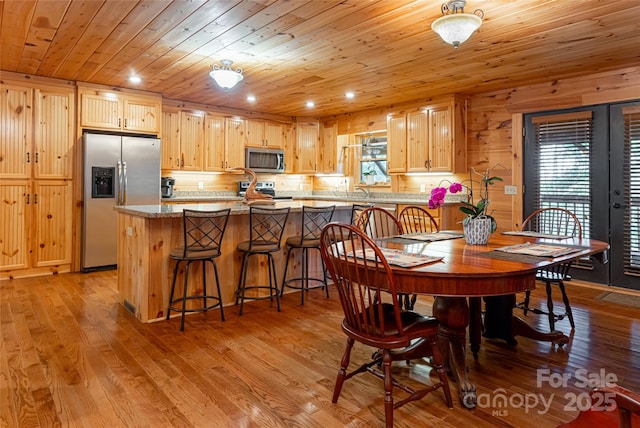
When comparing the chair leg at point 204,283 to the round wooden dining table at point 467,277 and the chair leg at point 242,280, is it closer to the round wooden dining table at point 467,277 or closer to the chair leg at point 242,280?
the chair leg at point 242,280

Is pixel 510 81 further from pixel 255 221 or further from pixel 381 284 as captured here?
pixel 381 284

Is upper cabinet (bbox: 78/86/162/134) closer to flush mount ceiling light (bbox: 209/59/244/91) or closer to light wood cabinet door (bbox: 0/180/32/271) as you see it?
light wood cabinet door (bbox: 0/180/32/271)

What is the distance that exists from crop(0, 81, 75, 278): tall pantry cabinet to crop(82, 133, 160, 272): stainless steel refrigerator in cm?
30

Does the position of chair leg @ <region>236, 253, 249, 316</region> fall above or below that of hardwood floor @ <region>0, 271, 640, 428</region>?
above

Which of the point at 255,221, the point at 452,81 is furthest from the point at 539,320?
the point at 452,81

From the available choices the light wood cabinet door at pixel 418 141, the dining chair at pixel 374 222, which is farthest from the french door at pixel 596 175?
the dining chair at pixel 374 222

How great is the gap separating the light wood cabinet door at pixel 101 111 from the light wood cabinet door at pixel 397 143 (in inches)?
147

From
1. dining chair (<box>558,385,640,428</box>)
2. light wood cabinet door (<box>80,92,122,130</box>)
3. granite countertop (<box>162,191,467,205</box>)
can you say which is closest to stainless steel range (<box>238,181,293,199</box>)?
granite countertop (<box>162,191,467,205</box>)

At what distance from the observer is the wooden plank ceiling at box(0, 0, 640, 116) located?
9.32 feet

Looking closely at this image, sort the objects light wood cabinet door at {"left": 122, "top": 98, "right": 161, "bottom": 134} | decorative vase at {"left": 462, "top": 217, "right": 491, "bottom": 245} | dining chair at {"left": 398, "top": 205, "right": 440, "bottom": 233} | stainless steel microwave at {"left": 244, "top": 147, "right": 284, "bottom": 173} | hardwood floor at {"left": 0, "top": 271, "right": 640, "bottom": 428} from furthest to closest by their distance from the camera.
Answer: stainless steel microwave at {"left": 244, "top": 147, "right": 284, "bottom": 173}
light wood cabinet door at {"left": 122, "top": 98, "right": 161, "bottom": 134}
dining chair at {"left": 398, "top": 205, "right": 440, "bottom": 233}
decorative vase at {"left": 462, "top": 217, "right": 491, "bottom": 245}
hardwood floor at {"left": 0, "top": 271, "right": 640, "bottom": 428}

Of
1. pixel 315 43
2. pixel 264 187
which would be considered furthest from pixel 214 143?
pixel 315 43

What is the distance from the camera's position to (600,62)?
401cm

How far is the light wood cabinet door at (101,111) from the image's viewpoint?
496 centimetres

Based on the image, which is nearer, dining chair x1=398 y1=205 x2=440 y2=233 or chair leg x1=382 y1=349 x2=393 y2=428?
chair leg x1=382 y1=349 x2=393 y2=428
